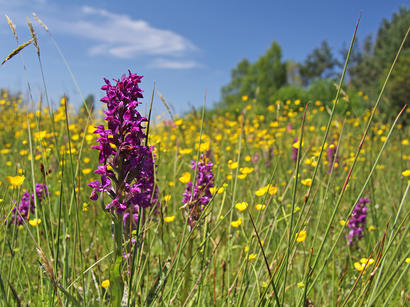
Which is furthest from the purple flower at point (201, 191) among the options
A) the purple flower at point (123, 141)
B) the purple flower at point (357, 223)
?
the purple flower at point (357, 223)

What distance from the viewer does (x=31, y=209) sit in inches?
99.0

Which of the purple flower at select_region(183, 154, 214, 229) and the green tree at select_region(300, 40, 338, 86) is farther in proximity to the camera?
the green tree at select_region(300, 40, 338, 86)

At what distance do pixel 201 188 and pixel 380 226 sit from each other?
1891 millimetres

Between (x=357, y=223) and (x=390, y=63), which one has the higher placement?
(x=390, y=63)

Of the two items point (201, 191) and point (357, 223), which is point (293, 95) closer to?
point (357, 223)

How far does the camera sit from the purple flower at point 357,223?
2.61 metres

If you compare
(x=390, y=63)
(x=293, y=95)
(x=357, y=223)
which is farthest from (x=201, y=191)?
(x=390, y=63)

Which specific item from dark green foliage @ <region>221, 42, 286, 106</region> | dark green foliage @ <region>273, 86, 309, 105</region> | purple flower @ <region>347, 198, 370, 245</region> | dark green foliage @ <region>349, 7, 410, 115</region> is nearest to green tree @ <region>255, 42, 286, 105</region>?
dark green foliage @ <region>221, 42, 286, 106</region>

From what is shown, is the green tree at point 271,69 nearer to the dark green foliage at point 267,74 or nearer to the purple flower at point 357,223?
the dark green foliage at point 267,74

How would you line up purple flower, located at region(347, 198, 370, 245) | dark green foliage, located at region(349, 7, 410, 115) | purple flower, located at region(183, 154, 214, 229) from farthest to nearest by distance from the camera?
dark green foliage, located at region(349, 7, 410, 115) < purple flower, located at region(347, 198, 370, 245) < purple flower, located at region(183, 154, 214, 229)

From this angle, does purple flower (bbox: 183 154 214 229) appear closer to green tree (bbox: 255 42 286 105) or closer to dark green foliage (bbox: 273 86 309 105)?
dark green foliage (bbox: 273 86 309 105)

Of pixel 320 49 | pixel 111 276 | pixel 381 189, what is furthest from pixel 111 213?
pixel 320 49

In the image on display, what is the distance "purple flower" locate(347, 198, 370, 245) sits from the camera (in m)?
2.61

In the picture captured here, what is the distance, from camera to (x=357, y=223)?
8.79 ft
